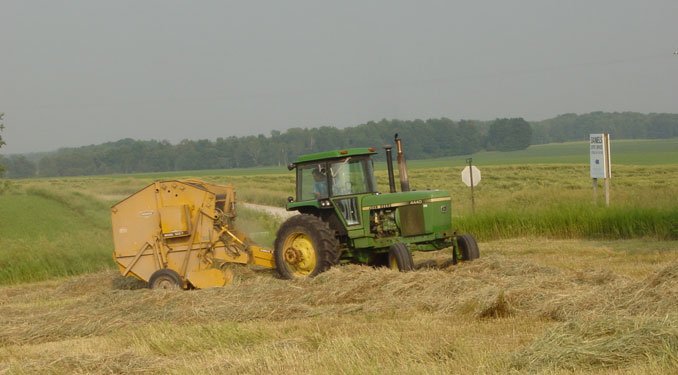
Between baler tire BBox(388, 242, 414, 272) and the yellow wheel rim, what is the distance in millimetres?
1183

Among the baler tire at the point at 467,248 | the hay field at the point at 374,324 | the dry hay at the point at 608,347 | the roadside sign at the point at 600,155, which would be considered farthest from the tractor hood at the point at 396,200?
the roadside sign at the point at 600,155

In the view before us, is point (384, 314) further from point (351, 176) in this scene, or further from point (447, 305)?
point (351, 176)

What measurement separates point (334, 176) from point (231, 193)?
5.40ft

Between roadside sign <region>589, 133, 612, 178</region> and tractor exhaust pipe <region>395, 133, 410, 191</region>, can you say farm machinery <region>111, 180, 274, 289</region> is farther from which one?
roadside sign <region>589, 133, 612, 178</region>

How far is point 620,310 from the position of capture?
8.88m

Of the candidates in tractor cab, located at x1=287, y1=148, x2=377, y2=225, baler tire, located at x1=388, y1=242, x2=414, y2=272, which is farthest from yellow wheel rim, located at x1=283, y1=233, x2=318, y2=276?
baler tire, located at x1=388, y1=242, x2=414, y2=272

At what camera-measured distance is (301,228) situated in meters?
14.2

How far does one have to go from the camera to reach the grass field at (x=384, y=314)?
7.27 metres

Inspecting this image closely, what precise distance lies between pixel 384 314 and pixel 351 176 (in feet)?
15.1

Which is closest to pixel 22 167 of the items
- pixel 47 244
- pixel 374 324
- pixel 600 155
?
pixel 47 244

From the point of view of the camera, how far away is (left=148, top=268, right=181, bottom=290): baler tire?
14.1m

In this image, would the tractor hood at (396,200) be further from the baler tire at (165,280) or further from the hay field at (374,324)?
the baler tire at (165,280)

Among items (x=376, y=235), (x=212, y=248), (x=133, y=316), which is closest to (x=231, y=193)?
(x=212, y=248)

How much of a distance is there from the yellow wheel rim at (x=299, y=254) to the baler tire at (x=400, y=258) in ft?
3.88
